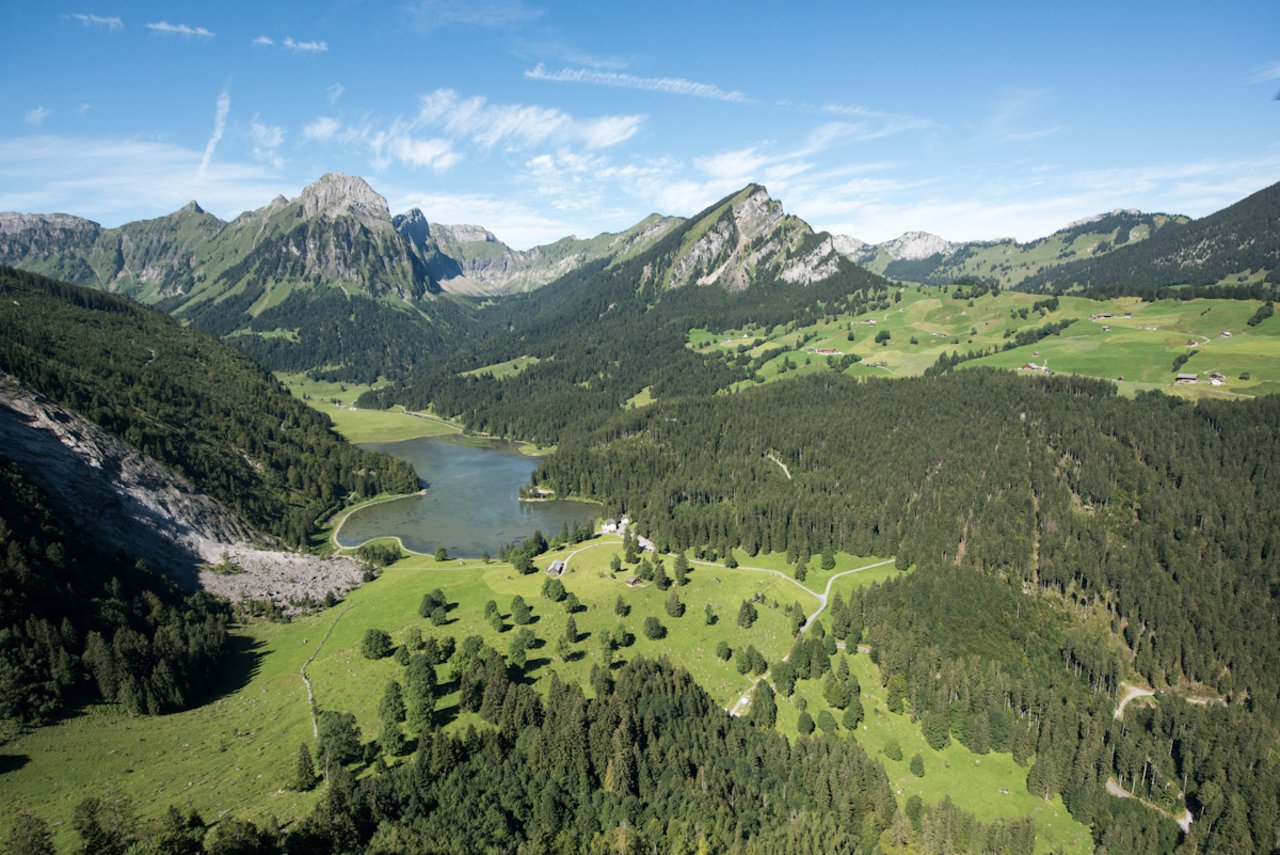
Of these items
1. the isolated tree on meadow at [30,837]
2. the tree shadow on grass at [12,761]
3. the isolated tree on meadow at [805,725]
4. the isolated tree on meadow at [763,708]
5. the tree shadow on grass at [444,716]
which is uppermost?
the isolated tree on meadow at [30,837]

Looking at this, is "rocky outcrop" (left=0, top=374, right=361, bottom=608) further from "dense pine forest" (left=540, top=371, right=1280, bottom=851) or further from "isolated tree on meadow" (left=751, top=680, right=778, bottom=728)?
"isolated tree on meadow" (left=751, top=680, right=778, bottom=728)

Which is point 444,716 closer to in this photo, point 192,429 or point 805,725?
point 805,725

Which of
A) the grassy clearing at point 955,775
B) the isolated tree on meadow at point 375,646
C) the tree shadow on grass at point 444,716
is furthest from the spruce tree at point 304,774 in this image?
the grassy clearing at point 955,775

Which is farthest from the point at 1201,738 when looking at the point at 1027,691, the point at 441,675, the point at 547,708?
the point at 441,675

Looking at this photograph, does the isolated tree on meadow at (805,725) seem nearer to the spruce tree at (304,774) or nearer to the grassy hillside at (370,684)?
the grassy hillside at (370,684)

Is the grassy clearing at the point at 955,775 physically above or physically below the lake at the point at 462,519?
below

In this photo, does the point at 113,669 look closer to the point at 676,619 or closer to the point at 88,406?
the point at 676,619
